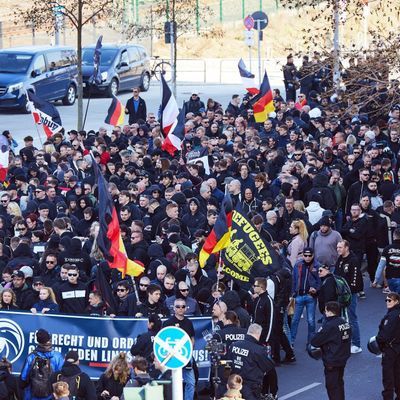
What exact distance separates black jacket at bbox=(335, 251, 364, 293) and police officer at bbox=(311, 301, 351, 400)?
284 cm

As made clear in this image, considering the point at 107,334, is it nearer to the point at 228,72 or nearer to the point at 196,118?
the point at 196,118

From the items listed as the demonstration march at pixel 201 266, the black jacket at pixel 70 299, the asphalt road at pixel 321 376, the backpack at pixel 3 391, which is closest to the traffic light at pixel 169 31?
the demonstration march at pixel 201 266

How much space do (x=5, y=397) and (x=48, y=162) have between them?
38.9 feet

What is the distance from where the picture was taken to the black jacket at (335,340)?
535 inches

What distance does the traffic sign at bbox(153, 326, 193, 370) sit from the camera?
988cm

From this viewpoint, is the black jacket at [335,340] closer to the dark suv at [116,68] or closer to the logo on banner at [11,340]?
the logo on banner at [11,340]

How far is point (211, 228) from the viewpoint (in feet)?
58.9

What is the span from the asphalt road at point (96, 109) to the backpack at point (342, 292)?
15125 mm

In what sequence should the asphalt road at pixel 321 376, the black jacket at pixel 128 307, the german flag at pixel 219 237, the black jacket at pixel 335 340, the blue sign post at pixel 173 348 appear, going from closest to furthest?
the blue sign post at pixel 173 348 → the black jacket at pixel 335 340 → the asphalt road at pixel 321 376 → the black jacket at pixel 128 307 → the german flag at pixel 219 237

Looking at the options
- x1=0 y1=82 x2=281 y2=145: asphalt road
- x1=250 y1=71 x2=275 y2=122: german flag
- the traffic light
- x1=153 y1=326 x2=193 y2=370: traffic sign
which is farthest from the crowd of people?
the traffic light

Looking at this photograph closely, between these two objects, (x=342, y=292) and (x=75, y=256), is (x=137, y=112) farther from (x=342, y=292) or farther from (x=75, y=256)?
(x=342, y=292)

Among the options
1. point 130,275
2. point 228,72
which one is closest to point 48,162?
point 130,275

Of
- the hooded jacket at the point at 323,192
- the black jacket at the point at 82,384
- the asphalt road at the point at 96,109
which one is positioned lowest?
the asphalt road at the point at 96,109

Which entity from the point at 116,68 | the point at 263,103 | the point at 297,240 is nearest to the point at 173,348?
the point at 297,240
